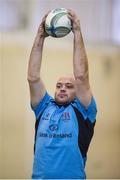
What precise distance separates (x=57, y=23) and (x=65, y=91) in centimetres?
33

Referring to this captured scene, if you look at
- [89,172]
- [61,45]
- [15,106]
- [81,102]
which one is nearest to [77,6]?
[61,45]

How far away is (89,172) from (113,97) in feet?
2.30

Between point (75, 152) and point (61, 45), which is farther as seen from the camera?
point (61, 45)

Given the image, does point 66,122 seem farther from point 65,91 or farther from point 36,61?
point 36,61

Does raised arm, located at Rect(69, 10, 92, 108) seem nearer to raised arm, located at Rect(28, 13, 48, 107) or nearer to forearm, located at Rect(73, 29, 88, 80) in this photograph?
forearm, located at Rect(73, 29, 88, 80)

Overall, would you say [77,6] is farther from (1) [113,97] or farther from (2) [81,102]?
(2) [81,102]

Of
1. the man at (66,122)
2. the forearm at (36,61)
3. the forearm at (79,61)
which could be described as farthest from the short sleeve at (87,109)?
the forearm at (36,61)

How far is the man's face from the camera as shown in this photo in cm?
248

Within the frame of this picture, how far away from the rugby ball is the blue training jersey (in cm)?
35

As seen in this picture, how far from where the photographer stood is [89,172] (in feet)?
15.0

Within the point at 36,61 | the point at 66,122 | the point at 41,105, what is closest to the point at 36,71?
the point at 36,61

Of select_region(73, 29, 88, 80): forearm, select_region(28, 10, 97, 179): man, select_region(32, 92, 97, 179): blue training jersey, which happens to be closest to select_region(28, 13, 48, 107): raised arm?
select_region(28, 10, 97, 179): man

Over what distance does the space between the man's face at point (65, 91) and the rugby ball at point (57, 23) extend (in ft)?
0.78

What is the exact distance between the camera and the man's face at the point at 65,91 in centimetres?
248
